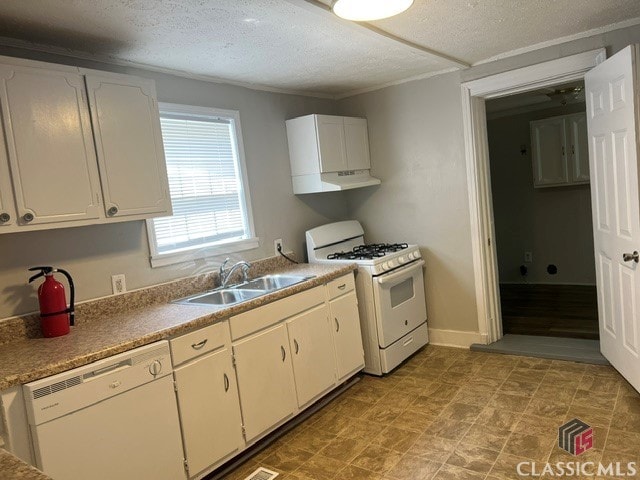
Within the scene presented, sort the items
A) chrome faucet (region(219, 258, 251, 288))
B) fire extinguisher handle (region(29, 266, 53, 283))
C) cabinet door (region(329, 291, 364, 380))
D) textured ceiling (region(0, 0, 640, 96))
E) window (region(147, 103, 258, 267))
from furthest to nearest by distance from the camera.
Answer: cabinet door (region(329, 291, 364, 380)) < chrome faucet (region(219, 258, 251, 288)) < window (region(147, 103, 258, 267)) < fire extinguisher handle (region(29, 266, 53, 283)) < textured ceiling (region(0, 0, 640, 96))

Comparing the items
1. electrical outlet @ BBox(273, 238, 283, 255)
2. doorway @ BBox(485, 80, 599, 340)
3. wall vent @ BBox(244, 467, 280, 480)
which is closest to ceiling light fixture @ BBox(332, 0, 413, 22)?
electrical outlet @ BBox(273, 238, 283, 255)

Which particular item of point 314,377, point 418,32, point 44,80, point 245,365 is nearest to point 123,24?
point 44,80

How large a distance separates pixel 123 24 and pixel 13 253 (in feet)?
4.00

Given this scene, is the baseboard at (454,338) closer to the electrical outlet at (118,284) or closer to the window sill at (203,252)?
the window sill at (203,252)

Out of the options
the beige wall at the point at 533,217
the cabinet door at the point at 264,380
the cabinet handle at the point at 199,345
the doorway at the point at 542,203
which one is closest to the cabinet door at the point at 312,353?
the cabinet door at the point at 264,380

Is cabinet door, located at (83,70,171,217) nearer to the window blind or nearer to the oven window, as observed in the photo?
the window blind

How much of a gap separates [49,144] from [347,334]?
2.20 m

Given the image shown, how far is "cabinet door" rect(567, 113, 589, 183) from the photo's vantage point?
5.27 m

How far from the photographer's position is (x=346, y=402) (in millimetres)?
3225

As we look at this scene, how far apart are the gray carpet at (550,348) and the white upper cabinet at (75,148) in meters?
2.81

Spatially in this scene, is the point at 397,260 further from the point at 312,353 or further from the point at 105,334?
the point at 105,334

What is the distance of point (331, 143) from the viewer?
3854mm

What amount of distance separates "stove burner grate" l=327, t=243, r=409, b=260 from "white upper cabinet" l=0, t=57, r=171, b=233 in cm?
160

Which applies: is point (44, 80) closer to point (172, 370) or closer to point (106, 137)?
point (106, 137)
